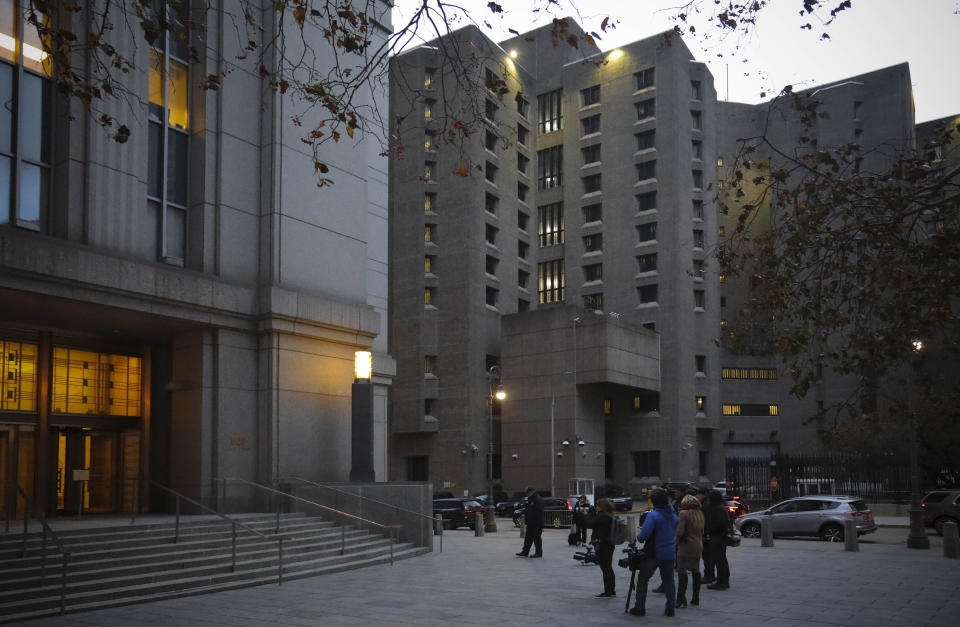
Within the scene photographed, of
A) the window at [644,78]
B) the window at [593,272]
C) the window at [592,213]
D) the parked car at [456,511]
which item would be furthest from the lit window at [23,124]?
the window at [644,78]

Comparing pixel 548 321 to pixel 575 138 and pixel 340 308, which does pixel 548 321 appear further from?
pixel 340 308

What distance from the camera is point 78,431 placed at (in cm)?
2253

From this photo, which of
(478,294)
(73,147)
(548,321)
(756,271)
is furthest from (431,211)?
(756,271)

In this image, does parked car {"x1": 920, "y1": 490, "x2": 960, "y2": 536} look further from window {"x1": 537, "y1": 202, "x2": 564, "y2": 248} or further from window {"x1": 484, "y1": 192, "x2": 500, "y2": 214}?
window {"x1": 537, "y1": 202, "x2": 564, "y2": 248}

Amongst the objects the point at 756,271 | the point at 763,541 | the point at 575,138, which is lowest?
the point at 763,541

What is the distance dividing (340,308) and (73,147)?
8299 mm

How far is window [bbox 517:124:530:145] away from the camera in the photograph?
7244cm

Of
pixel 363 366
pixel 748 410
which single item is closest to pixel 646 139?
pixel 748 410

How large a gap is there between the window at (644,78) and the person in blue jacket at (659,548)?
63541 mm

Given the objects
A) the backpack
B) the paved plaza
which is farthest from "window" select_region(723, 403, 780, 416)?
the backpack

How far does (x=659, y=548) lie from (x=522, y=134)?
6338 cm

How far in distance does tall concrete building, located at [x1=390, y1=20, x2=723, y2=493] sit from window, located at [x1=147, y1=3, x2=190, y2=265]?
35355 mm

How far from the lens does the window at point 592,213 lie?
7338cm

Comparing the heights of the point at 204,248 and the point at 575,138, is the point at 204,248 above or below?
below
